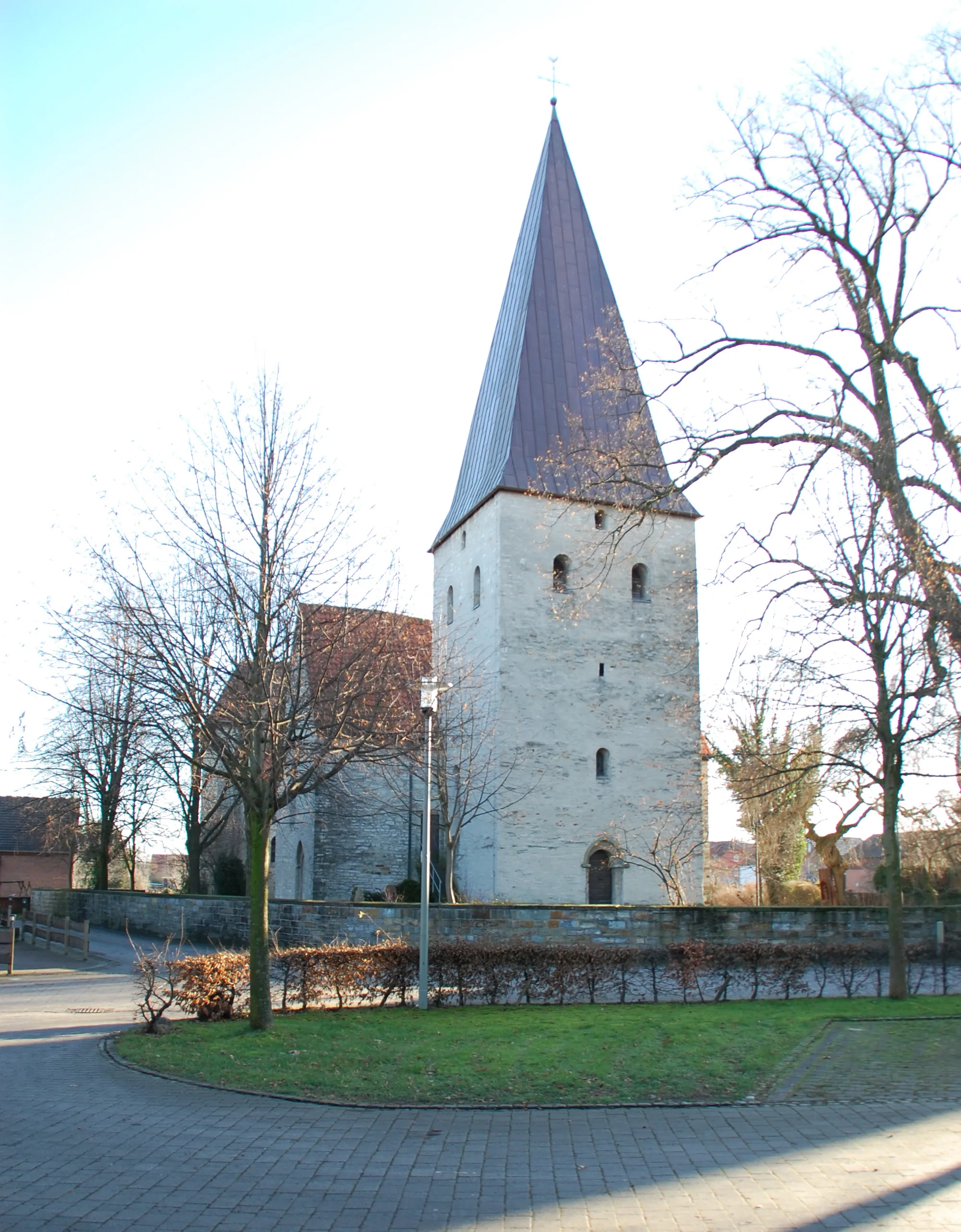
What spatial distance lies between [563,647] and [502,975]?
53.5 ft

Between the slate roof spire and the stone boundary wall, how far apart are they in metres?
12.8

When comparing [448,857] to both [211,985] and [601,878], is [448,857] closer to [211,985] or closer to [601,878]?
[601,878]

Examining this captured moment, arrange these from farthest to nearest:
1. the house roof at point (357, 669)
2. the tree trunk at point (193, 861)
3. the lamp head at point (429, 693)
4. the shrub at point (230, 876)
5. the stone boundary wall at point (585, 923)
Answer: the shrub at point (230, 876)
the tree trunk at point (193, 861)
the stone boundary wall at point (585, 923)
the lamp head at point (429, 693)
the house roof at point (357, 669)

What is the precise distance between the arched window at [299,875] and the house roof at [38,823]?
10.2 m

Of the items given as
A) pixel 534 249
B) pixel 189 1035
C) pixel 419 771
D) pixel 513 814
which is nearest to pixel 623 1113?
pixel 189 1035

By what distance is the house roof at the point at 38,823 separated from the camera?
40.2 m

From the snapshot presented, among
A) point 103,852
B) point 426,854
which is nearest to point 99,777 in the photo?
point 103,852

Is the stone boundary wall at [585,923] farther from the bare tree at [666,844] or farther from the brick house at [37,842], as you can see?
the brick house at [37,842]

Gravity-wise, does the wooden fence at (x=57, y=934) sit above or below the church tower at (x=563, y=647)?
below

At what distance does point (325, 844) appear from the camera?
3203 centimetres

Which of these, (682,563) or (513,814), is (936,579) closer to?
(513,814)

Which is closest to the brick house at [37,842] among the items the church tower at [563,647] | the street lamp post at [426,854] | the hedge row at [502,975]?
the church tower at [563,647]

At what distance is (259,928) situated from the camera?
38.5 ft

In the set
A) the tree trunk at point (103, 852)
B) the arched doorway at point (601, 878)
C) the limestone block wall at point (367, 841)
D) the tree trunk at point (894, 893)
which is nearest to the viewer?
the tree trunk at point (894, 893)
